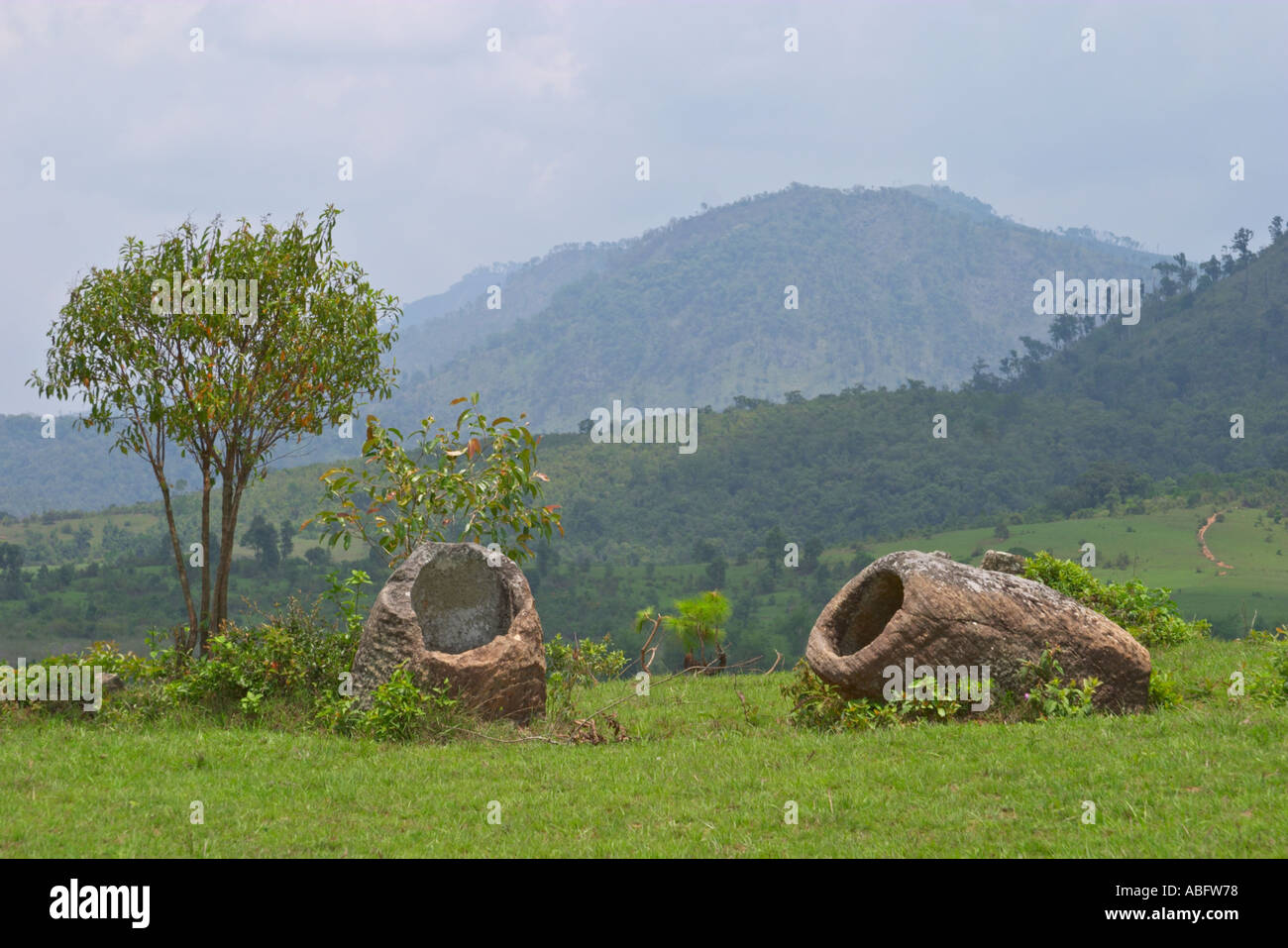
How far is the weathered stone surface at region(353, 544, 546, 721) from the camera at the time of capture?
39.4 feet

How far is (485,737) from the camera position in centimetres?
1148

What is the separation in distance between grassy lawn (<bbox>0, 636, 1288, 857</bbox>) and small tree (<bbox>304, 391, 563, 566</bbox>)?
3603 mm

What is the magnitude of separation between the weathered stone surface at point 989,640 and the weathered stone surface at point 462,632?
3.27 meters

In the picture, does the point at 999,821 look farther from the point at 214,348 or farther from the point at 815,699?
the point at 214,348

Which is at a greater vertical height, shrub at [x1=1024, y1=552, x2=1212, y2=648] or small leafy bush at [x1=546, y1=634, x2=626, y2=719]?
shrub at [x1=1024, y1=552, x2=1212, y2=648]

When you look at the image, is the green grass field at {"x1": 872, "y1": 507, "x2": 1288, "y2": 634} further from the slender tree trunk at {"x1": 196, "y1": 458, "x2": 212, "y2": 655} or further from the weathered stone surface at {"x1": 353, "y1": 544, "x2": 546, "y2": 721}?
the slender tree trunk at {"x1": 196, "y1": 458, "x2": 212, "y2": 655}

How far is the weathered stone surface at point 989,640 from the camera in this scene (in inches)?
447

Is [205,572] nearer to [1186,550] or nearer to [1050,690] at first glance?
[1050,690]

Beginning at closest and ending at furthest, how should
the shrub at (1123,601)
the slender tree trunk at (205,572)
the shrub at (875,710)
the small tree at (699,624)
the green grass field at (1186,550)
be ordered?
1. the shrub at (875,710)
2. the slender tree trunk at (205,572)
3. the shrub at (1123,601)
4. the small tree at (699,624)
5. the green grass field at (1186,550)

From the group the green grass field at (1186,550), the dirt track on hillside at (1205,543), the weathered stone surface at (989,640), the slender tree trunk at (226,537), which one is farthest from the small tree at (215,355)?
the dirt track on hillside at (1205,543)

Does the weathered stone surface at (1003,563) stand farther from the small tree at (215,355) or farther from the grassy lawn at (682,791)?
the small tree at (215,355)

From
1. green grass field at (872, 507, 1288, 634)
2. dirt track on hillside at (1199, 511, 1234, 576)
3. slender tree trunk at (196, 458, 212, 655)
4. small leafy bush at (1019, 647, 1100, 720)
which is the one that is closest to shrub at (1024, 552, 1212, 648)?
small leafy bush at (1019, 647, 1100, 720)

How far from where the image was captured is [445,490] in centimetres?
1476

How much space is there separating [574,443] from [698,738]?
324 ft
